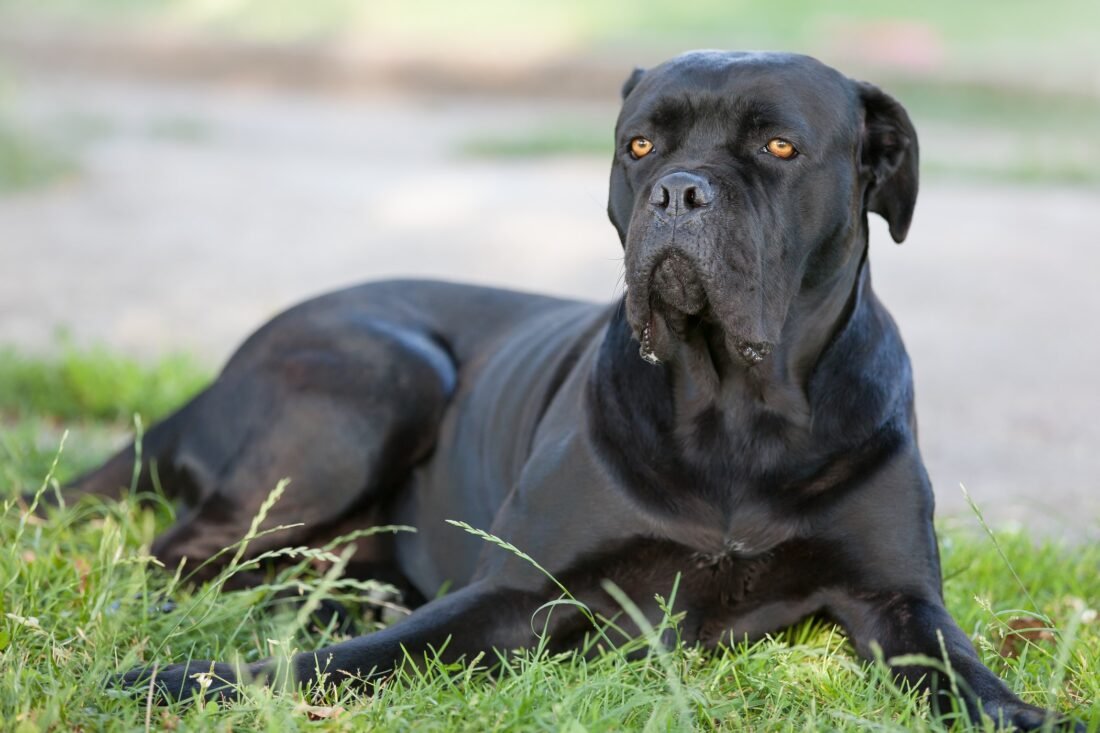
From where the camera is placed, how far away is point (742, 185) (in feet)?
9.14

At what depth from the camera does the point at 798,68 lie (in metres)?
2.95

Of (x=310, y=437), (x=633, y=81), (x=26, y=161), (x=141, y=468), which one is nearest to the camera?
(x=633, y=81)

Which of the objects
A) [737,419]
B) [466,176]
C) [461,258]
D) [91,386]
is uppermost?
[737,419]

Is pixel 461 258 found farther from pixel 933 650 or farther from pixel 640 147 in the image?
pixel 933 650

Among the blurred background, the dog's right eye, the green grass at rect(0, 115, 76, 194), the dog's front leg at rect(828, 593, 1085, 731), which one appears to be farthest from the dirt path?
the dog's front leg at rect(828, 593, 1085, 731)

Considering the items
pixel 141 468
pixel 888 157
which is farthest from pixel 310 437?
pixel 888 157

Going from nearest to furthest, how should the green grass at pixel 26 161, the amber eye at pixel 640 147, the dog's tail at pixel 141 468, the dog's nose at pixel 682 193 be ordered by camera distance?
the dog's nose at pixel 682 193 → the amber eye at pixel 640 147 → the dog's tail at pixel 141 468 → the green grass at pixel 26 161

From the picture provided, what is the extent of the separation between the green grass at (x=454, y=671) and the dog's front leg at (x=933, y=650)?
7 cm

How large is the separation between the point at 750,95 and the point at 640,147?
271 millimetres

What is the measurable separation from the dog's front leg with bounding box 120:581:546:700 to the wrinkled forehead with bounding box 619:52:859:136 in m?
1.05

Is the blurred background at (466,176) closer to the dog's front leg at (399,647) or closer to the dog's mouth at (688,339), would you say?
the dog's mouth at (688,339)

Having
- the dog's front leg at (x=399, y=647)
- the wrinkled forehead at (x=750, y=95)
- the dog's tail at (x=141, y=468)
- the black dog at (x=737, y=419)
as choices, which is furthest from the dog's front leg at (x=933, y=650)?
the dog's tail at (x=141, y=468)

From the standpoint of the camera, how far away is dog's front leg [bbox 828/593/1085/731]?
99.1 inches

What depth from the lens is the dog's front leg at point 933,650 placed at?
2.52 metres
